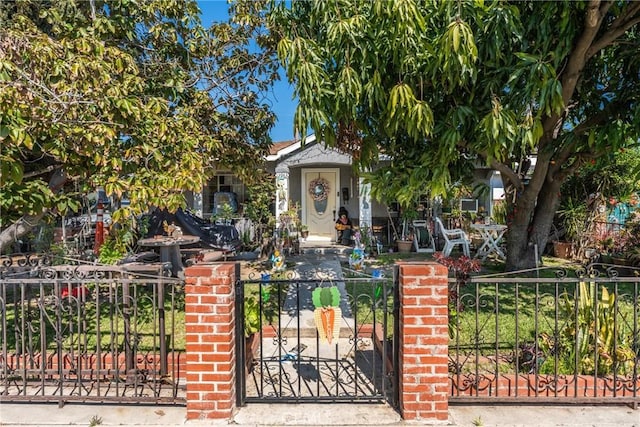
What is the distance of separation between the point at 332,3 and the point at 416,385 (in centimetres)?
366

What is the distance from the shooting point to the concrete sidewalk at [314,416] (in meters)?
2.80

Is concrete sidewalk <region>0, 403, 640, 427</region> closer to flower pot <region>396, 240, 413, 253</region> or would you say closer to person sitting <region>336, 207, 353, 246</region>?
flower pot <region>396, 240, 413, 253</region>

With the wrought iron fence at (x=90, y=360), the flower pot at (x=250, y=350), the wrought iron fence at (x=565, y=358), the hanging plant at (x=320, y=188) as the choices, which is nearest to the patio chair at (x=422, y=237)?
the hanging plant at (x=320, y=188)

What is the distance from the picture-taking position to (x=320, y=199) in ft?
40.6

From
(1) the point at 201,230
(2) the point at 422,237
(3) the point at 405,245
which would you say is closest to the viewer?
(1) the point at 201,230

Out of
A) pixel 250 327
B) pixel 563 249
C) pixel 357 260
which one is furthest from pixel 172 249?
pixel 563 249

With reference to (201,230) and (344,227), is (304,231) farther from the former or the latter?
(201,230)

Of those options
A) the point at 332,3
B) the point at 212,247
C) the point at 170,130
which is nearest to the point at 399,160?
the point at 332,3

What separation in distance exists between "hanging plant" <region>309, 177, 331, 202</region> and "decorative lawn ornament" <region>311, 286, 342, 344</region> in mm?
9332

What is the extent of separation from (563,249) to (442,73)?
758 centimetres

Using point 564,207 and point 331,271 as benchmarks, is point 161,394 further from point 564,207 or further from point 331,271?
point 564,207

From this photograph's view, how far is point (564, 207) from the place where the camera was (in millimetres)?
9406

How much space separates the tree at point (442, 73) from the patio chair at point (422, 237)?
5.81 metres

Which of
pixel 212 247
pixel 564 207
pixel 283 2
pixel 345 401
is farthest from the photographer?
pixel 564 207
